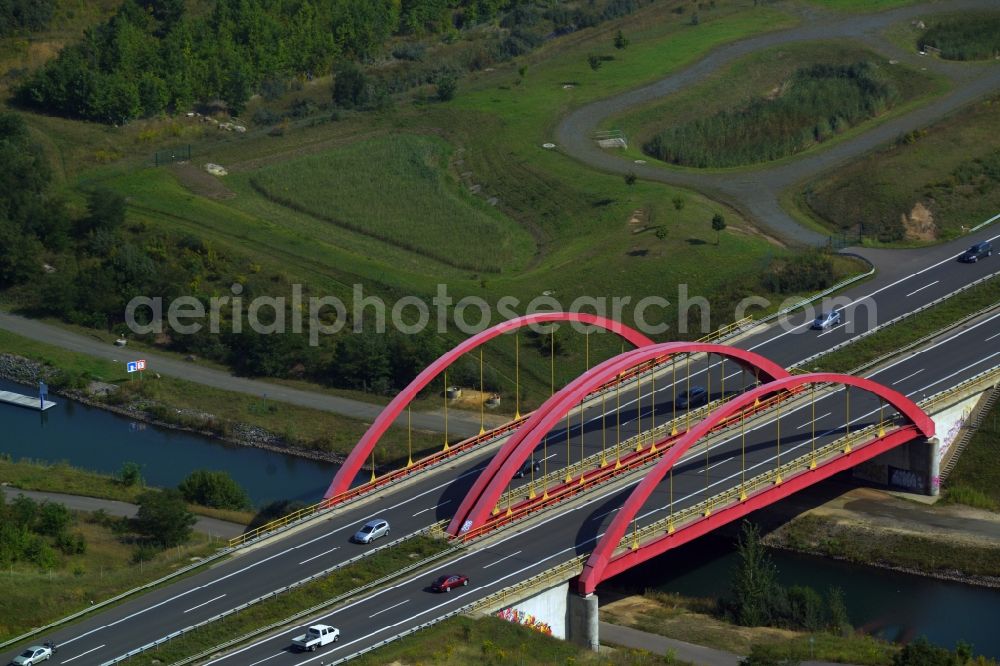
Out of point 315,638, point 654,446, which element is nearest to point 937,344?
point 654,446

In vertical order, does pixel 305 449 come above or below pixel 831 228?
below

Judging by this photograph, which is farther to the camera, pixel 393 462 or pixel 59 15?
pixel 59 15

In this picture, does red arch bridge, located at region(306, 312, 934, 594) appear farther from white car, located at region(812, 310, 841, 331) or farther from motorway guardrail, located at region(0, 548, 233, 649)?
white car, located at region(812, 310, 841, 331)

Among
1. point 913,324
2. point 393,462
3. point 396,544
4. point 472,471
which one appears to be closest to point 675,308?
point 913,324

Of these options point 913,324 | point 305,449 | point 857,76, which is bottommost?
point 305,449

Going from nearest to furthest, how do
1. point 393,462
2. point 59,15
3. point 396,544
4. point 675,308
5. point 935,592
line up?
point 396,544 → point 935,592 → point 393,462 → point 675,308 → point 59,15

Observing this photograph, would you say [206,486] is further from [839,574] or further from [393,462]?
[839,574]

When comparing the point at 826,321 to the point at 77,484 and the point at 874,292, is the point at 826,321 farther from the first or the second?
the point at 77,484
